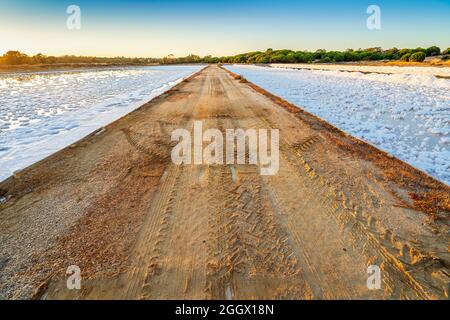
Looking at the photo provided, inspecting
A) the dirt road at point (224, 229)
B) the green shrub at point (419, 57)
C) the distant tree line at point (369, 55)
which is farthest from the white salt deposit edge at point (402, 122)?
the distant tree line at point (369, 55)

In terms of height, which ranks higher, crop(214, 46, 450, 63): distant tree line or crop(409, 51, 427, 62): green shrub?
crop(214, 46, 450, 63): distant tree line

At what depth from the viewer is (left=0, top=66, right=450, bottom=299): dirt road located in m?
2.07

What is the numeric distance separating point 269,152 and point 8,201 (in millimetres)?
4368

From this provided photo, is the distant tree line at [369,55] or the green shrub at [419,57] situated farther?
the distant tree line at [369,55]

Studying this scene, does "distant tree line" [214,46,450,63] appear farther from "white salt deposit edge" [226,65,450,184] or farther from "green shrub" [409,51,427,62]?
"white salt deposit edge" [226,65,450,184]

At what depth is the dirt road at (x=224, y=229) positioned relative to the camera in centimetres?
207

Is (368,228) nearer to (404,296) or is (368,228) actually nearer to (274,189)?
(404,296)

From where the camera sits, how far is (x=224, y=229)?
2.74 m

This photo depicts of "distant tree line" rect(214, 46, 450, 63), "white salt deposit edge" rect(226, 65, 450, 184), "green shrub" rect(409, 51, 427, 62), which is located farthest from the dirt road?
"distant tree line" rect(214, 46, 450, 63)

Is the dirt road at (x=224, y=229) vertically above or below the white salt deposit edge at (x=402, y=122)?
below

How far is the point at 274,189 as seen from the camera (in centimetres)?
360

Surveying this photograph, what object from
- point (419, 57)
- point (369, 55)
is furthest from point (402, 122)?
point (369, 55)

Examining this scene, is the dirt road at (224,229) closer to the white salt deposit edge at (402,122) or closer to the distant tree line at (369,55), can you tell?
the white salt deposit edge at (402,122)
